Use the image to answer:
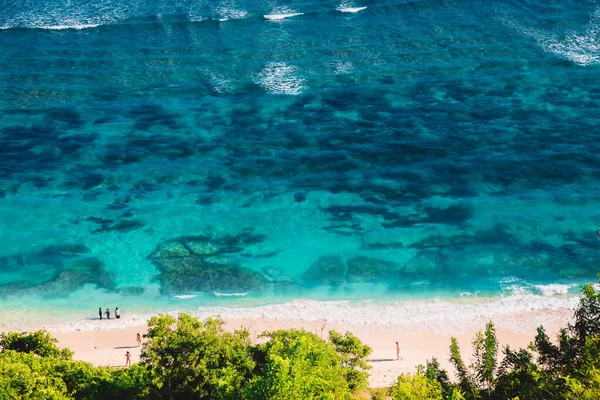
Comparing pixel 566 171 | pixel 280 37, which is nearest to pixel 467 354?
pixel 566 171

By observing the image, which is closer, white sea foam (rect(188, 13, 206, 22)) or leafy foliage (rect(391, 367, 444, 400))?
leafy foliage (rect(391, 367, 444, 400))

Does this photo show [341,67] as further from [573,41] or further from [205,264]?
[205,264]

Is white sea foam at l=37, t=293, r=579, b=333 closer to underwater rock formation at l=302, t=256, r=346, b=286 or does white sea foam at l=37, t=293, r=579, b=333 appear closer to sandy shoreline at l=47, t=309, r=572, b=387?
sandy shoreline at l=47, t=309, r=572, b=387

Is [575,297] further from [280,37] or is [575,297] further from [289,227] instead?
[280,37]

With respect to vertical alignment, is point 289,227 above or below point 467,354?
above

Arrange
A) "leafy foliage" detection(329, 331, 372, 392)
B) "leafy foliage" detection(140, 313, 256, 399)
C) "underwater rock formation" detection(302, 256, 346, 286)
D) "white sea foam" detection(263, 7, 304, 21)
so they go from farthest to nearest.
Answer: "white sea foam" detection(263, 7, 304, 21)
"underwater rock formation" detection(302, 256, 346, 286)
"leafy foliage" detection(329, 331, 372, 392)
"leafy foliage" detection(140, 313, 256, 399)

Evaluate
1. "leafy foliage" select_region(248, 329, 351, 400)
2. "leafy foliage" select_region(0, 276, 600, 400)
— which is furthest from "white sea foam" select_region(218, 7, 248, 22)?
"leafy foliage" select_region(248, 329, 351, 400)

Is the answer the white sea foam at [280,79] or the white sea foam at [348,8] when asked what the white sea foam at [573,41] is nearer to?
the white sea foam at [348,8]

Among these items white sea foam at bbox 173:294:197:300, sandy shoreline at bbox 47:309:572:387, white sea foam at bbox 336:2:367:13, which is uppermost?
white sea foam at bbox 336:2:367:13
